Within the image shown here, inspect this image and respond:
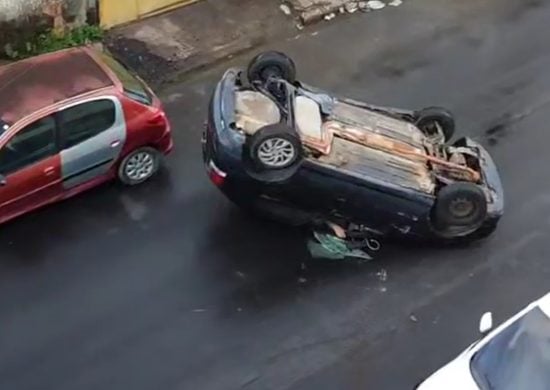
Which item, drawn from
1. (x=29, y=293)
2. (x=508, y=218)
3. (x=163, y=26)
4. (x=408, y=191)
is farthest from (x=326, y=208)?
(x=163, y=26)

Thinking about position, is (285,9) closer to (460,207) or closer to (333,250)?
(333,250)

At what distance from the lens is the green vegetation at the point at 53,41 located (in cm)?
1589

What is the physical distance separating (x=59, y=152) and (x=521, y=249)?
511 cm

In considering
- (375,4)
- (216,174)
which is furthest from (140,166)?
(375,4)

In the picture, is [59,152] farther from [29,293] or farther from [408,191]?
[408,191]

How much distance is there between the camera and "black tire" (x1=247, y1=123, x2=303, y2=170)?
1284 centimetres

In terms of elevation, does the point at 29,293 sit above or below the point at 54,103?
below

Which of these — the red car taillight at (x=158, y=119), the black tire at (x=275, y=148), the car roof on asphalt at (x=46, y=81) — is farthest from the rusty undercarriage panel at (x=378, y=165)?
the car roof on asphalt at (x=46, y=81)

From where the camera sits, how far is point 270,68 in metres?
14.3

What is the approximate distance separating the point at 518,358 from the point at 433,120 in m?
4.40

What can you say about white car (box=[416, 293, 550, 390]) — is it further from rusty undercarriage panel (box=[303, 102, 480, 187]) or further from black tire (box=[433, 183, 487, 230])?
rusty undercarriage panel (box=[303, 102, 480, 187])

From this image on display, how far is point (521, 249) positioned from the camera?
14.0 metres

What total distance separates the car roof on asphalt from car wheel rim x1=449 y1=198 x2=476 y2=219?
3904 mm

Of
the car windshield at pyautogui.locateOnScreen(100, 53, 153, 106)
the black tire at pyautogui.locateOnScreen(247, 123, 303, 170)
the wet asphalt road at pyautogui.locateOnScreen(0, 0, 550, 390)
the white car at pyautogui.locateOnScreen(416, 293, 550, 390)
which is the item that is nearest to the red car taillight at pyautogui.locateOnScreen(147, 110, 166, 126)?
the car windshield at pyautogui.locateOnScreen(100, 53, 153, 106)
